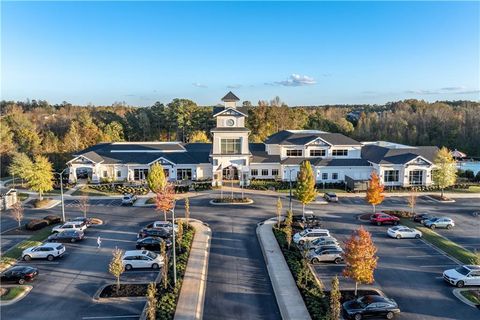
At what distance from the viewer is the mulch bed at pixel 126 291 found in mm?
26047

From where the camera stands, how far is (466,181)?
218ft

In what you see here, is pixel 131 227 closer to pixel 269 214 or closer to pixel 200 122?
pixel 269 214

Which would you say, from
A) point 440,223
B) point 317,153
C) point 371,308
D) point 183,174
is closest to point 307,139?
point 317,153

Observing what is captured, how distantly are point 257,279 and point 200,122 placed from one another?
260 ft

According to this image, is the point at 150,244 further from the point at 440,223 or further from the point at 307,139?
the point at 307,139

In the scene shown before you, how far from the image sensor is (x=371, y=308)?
76.1 ft

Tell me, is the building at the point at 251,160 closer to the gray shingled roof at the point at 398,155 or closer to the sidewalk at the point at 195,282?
the gray shingled roof at the point at 398,155

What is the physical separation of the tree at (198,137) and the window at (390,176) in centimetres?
4593

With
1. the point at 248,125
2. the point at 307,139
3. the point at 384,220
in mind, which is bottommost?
the point at 384,220

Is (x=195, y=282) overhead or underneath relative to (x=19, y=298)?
overhead

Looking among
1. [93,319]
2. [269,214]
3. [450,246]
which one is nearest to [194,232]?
[269,214]

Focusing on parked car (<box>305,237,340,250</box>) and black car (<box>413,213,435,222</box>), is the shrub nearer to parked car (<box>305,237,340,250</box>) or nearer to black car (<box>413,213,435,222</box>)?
parked car (<box>305,237,340,250</box>)


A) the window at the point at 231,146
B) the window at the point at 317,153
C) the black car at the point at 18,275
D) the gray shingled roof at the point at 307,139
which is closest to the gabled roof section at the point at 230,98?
the window at the point at 231,146

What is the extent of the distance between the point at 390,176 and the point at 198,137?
157ft
